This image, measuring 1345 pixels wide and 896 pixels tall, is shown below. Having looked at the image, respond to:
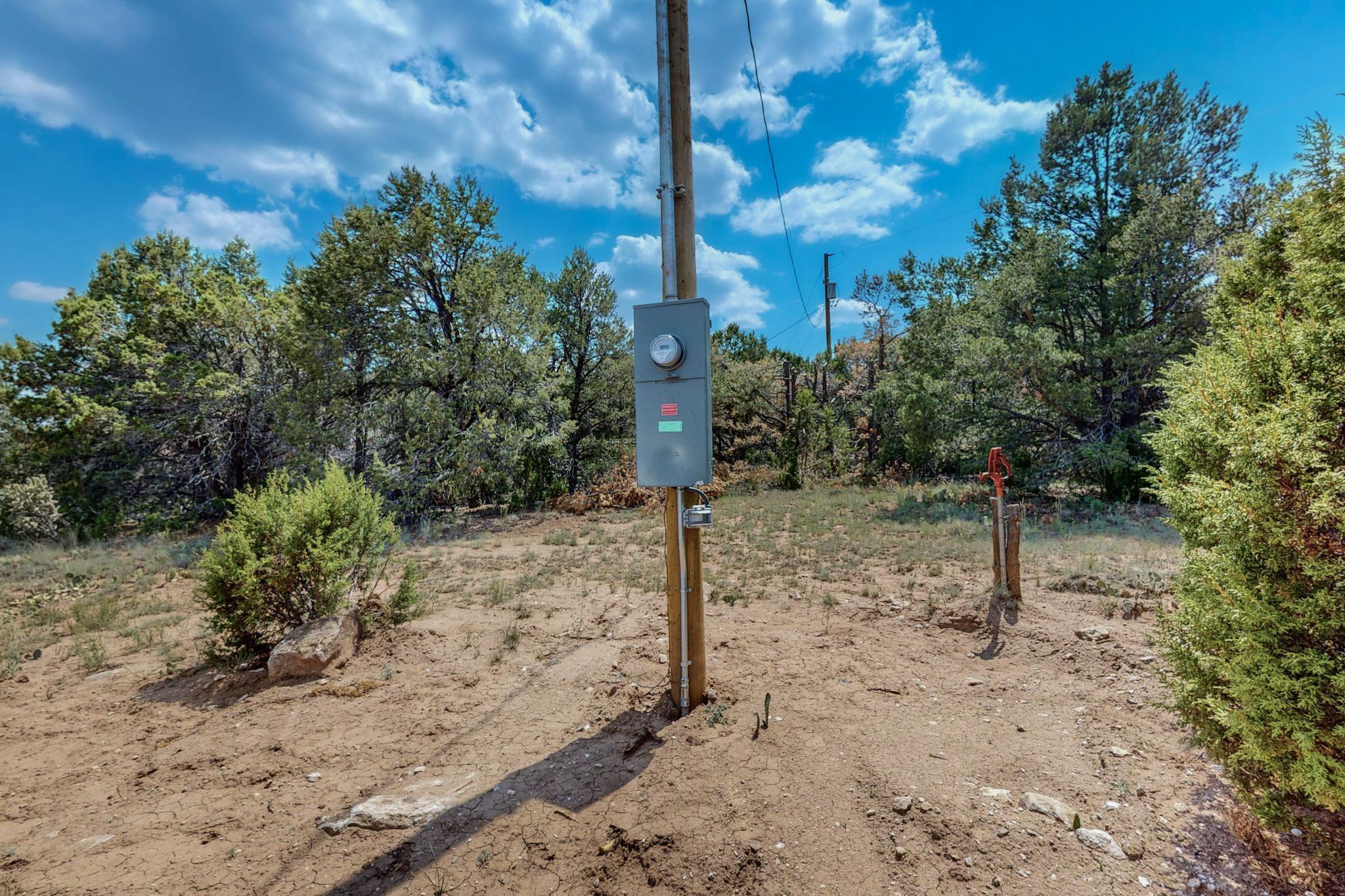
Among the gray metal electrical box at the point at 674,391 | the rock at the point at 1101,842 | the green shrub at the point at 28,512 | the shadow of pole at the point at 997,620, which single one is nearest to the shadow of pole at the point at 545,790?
the gray metal electrical box at the point at 674,391

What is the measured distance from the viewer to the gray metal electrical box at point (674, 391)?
123 inches

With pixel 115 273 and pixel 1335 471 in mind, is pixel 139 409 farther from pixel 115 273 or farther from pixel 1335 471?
pixel 1335 471

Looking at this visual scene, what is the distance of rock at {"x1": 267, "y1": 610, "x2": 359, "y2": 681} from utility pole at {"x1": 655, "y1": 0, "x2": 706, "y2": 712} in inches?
116

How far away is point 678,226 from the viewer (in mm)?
3359

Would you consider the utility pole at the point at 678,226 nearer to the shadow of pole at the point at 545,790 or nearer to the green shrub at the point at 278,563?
the shadow of pole at the point at 545,790

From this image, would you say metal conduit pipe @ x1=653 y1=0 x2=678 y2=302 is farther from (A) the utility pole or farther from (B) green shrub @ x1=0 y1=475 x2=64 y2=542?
(B) green shrub @ x1=0 y1=475 x2=64 y2=542

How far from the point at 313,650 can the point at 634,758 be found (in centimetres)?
291

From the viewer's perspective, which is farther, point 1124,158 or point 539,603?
point 1124,158

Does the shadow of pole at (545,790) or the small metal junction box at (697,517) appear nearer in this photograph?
the shadow of pole at (545,790)

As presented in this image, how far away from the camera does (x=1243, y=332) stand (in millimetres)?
2215

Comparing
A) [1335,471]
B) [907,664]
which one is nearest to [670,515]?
[907,664]

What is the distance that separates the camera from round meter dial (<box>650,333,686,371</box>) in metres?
3.08

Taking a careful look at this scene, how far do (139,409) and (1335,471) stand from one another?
21.0 meters

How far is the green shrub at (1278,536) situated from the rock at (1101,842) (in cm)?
51
